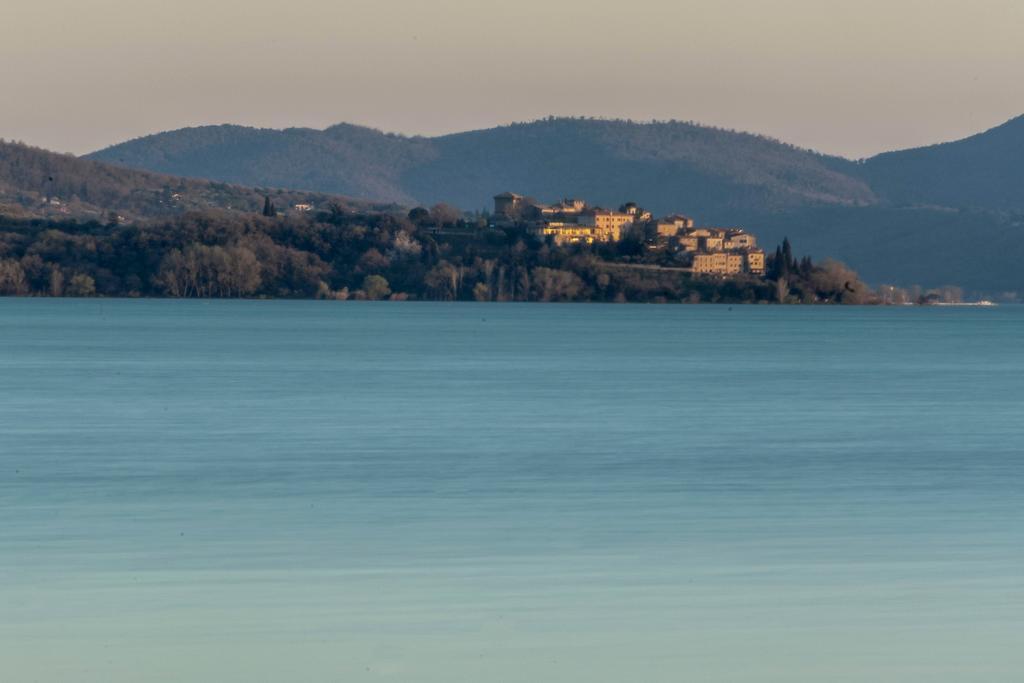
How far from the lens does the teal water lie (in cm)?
1656

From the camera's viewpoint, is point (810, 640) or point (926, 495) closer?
point (810, 640)

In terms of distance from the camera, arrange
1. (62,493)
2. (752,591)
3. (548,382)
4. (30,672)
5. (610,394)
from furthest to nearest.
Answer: (548,382) < (610,394) < (62,493) < (752,591) < (30,672)

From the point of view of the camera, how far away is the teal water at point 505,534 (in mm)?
16562

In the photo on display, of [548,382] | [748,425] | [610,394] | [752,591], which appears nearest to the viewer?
[752,591]

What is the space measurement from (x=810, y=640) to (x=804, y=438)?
23721 millimetres

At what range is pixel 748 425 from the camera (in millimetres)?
44812

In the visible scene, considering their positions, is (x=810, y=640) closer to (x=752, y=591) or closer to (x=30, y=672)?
(x=752, y=591)

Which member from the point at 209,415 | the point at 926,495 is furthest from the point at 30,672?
the point at 209,415

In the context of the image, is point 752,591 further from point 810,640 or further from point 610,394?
point 610,394

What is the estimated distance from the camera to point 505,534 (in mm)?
23500

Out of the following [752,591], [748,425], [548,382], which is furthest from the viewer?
[548,382]

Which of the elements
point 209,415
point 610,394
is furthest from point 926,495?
point 610,394

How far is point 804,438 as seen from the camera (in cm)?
4056

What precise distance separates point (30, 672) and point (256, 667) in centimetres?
191
